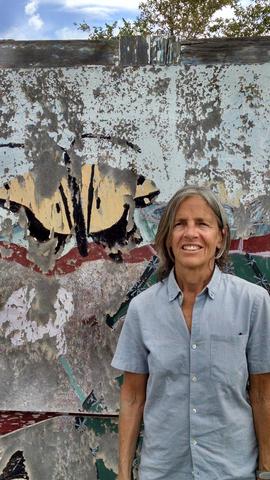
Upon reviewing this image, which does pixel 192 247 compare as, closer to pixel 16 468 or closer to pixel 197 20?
pixel 16 468

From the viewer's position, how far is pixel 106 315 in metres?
2.94

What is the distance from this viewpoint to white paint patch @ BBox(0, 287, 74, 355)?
2.96m

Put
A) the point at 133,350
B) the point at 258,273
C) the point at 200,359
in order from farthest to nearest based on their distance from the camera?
the point at 258,273 < the point at 133,350 < the point at 200,359

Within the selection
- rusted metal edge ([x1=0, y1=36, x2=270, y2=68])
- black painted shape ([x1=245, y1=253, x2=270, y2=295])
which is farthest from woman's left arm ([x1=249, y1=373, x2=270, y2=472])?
rusted metal edge ([x1=0, y1=36, x2=270, y2=68])

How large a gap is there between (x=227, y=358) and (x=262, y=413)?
22 cm

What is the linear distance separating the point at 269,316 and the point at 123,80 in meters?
1.50

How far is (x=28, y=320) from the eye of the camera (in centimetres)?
298

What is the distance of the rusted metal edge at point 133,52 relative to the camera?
282 cm

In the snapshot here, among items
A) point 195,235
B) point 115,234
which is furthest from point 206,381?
point 115,234

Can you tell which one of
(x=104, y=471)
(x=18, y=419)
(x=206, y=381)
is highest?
(x=206, y=381)

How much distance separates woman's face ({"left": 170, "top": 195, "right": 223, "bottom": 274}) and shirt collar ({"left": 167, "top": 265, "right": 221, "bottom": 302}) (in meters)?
0.03

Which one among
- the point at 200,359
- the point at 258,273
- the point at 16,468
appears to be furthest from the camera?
the point at 16,468

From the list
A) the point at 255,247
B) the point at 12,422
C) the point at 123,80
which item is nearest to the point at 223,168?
the point at 255,247

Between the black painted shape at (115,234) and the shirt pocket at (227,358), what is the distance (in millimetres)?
1181
